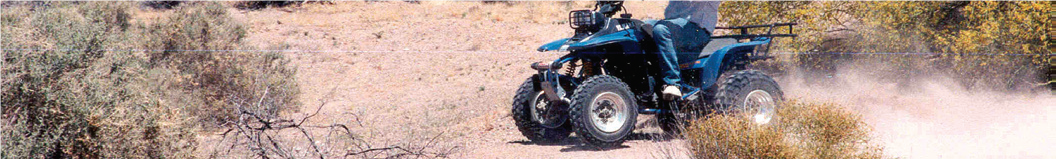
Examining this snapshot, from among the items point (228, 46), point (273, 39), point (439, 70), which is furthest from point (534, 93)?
point (273, 39)

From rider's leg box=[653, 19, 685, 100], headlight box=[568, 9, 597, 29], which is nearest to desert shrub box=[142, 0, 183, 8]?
headlight box=[568, 9, 597, 29]

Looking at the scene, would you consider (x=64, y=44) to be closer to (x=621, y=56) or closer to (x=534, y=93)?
(x=534, y=93)

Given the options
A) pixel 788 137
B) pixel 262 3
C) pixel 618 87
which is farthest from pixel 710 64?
pixel 262 3

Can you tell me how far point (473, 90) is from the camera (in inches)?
684

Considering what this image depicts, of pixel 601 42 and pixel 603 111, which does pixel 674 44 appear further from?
pixel 603 111

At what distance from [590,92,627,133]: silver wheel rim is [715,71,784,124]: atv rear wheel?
93cm

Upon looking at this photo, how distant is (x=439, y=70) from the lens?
20.8 m

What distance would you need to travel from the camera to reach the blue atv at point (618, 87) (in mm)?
8102

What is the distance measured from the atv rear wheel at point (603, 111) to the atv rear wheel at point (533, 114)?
0.59 m

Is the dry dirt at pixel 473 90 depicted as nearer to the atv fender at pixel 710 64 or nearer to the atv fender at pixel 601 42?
the atv fender at pixel 710 64

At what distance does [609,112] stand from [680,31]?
48.2 inches

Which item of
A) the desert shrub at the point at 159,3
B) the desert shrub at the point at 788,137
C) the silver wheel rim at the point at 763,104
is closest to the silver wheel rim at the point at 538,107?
the silver wheel rim at the point at 763,104

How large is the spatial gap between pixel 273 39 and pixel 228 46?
920cm

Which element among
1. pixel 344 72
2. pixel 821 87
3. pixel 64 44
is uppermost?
pixel 64 44
